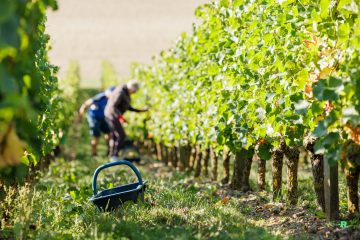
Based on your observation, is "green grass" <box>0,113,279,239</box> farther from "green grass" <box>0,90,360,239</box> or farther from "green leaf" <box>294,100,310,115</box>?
"green leaf" <box>294,100,310,115</box>

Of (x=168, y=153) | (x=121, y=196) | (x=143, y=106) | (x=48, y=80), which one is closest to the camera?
(x=121, y=196)

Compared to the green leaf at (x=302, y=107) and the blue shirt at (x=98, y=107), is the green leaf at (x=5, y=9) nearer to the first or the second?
the green leaf at (x=302, y=107)

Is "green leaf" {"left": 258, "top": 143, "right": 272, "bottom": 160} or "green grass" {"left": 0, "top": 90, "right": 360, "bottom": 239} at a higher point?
"green leaf" {"left": 258, "top": 143, "right": 272, "bottom": 160}

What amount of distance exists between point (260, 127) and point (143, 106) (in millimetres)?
8650

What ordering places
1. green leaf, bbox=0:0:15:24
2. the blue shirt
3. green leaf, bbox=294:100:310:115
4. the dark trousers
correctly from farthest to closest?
1. the blue shirt
2. the dark trousers
3. green leaf, bbox=294:100:310:115
4. green leaf, bbox=0:0:15:24

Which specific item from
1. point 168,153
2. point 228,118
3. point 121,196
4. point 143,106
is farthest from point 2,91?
point 143,106

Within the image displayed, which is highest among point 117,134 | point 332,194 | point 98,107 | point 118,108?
point 98,107

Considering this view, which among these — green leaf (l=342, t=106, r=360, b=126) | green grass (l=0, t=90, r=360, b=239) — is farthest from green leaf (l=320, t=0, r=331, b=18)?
green grass (l=0, t=90, r=360, b=239)

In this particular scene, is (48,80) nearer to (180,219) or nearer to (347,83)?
(180,219)

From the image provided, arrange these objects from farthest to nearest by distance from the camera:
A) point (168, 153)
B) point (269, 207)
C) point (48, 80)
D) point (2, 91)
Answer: point (168, 153)
point (48, 80)
point (269, 207)
point (2, 91)

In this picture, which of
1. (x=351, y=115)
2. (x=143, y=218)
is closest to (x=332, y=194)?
(x=351, y=115)

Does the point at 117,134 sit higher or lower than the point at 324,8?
lower

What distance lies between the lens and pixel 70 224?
17.0 feet

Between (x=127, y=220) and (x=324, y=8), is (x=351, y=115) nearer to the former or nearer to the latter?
(x=324, y=8)
